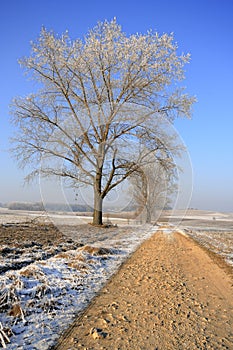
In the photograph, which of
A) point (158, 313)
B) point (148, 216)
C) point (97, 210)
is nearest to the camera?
point (158, 313)

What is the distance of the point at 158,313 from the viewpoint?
154 inches

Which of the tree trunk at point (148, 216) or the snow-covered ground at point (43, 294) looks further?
the tree trunk at point (148, 216)

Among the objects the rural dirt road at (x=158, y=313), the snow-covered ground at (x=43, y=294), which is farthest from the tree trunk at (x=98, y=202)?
the rural dirt road at (x=158, y=313)

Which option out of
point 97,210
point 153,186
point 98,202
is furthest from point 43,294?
point 153,186

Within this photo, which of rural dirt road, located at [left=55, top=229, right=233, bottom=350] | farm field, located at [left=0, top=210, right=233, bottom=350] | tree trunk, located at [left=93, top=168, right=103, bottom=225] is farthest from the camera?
tree trunk, located at [left=93, top=168, right=103, bottom=225]

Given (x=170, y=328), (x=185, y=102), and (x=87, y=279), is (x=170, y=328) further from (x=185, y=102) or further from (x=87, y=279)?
(x=185, y=102)

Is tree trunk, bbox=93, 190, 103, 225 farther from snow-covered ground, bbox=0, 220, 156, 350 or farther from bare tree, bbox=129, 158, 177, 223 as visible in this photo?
snow-covered ground, bbox=0, 220, 156, 350

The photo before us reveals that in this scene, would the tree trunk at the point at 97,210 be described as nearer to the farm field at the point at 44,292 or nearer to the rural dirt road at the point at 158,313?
the farm field at the point at 44,292

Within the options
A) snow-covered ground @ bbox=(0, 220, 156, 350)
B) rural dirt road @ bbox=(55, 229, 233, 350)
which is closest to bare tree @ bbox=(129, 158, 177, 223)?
snow-covered ground @ bbox=(0, 220, 156, 350)

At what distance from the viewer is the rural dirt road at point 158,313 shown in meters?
3.08

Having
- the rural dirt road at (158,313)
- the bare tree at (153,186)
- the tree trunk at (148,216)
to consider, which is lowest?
the rural dirt road at (158,313)

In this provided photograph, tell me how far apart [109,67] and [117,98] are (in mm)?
2065

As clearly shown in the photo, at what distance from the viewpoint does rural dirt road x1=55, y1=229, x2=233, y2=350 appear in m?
3.08

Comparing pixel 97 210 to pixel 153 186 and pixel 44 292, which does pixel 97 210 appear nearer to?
pixel 153 186
